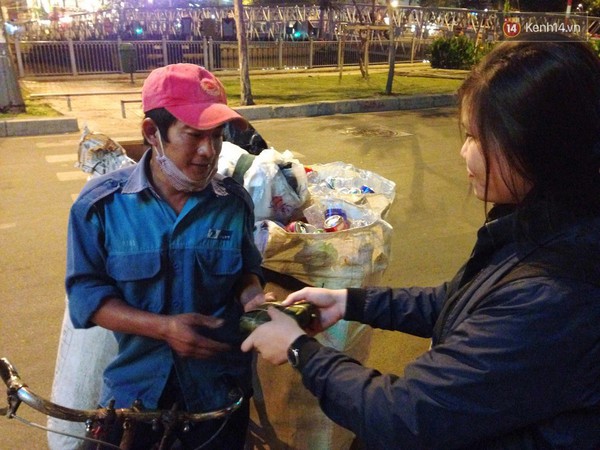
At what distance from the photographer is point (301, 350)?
127 centimetres

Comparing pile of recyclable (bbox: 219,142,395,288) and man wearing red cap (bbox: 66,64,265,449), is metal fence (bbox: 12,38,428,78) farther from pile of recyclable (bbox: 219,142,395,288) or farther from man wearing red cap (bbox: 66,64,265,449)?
man wearing red cap (bbox: 66,64,265,449)

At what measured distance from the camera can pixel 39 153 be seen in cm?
743

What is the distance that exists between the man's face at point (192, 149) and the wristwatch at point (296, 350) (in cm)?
61

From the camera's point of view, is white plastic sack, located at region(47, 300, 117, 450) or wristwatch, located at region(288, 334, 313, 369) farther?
white plastic sack, located at region(47, 300, 117, 450)

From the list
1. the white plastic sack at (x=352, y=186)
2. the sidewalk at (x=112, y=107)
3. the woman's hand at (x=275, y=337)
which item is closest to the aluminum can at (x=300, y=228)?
the white plastic sack at (x=352, y=186)

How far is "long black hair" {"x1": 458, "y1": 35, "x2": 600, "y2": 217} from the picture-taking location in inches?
41.1

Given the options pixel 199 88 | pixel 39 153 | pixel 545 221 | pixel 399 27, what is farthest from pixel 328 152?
pixel 399 27

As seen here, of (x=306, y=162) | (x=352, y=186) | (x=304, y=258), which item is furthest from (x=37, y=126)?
(x=304, y=258)

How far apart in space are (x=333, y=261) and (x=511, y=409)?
1.16 m

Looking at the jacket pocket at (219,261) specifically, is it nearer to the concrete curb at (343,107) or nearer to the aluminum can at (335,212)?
the aluminum can at (335,212)

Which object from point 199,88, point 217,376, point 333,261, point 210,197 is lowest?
point 217,376

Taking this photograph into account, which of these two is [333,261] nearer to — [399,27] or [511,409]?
[511,409]

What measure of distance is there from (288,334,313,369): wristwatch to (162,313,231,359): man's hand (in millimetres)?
316

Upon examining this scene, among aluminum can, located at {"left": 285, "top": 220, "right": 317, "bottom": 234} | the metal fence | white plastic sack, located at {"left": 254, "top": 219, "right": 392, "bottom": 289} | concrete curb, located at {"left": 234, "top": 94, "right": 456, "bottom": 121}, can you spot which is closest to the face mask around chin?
white plastic sack, located at {"left": 254, "top": 219, "right": 392, "bottom": 289}
